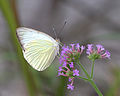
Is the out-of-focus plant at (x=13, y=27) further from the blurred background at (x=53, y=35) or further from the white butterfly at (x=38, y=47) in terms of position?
the white butterfly at (x=38, y=47)

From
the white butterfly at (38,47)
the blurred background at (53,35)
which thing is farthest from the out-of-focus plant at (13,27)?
the white butterfly at (38,47)

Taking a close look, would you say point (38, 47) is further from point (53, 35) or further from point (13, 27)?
point (53, 35)

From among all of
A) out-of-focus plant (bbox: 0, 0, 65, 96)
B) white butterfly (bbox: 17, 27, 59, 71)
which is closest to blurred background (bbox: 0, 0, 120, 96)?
out-of-focus plant (bbox: 0, 0, 65, 96)

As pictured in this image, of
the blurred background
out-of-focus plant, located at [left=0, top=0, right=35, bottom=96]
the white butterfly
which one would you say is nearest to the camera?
the white butterfly

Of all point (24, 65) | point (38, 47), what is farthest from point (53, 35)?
point (38, 47)

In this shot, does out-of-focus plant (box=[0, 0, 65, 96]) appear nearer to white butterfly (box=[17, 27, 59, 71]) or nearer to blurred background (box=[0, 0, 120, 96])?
blurred background (box=[0, 0, 120, 96])
